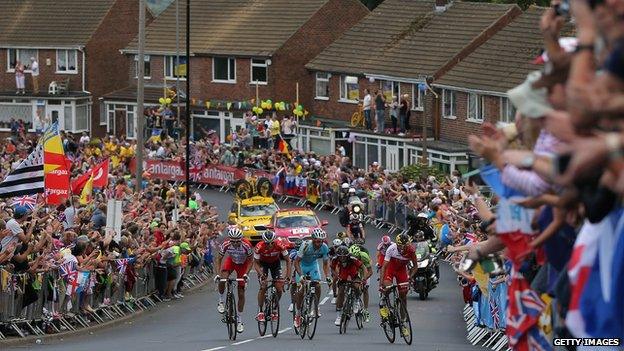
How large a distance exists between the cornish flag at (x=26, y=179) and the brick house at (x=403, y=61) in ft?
93.0

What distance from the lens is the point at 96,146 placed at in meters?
67.9

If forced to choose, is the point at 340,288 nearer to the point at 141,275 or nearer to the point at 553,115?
the point at 141,275

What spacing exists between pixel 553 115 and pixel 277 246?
19.1m

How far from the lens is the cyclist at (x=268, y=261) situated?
27984mm

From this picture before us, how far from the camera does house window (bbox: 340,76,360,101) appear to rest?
230 feet

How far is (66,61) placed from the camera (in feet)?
271

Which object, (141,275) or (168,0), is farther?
(168,0)

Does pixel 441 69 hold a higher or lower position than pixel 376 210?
higher

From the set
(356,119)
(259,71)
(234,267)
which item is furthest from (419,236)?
(259,71)

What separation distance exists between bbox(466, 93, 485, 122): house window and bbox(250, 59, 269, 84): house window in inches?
600

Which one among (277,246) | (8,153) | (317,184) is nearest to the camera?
(277,246)

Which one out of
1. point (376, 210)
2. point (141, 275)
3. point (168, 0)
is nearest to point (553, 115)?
point (141, 275)
